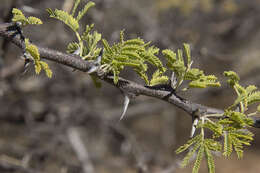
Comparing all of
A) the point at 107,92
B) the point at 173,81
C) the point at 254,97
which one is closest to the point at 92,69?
the point at 173,81

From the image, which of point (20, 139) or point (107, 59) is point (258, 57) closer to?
point (20, 139)

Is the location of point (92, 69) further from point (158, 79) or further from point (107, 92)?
point (107, 92)

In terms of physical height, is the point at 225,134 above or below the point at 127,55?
below

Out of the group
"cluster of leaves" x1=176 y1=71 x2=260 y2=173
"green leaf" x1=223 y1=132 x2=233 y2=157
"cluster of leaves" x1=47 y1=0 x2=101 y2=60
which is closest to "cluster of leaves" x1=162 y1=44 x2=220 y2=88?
"cluster of leaves" x1=176 y1=71 x2=260 y2=173

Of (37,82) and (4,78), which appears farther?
(37,82)

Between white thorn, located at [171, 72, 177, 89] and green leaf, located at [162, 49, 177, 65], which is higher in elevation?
green leaf, located at [162, 49, 177, 65]

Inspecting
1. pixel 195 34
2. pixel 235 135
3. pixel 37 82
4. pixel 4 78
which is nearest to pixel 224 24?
pixel 195 34

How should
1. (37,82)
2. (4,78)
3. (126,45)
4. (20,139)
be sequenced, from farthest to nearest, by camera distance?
(20,139)
(37,82)
(4,78)
(126,45)

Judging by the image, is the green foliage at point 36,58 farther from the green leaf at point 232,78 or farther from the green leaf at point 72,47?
the green leaf at point 232,78

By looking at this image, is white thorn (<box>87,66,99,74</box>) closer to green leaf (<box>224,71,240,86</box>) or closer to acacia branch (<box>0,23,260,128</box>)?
acacia branch (<box>0,23,260,128</box>)
